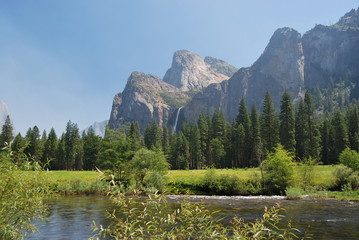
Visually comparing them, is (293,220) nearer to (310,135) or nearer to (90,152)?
(310,135)

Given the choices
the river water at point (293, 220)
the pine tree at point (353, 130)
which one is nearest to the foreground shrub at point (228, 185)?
the river water at point (293, 220)

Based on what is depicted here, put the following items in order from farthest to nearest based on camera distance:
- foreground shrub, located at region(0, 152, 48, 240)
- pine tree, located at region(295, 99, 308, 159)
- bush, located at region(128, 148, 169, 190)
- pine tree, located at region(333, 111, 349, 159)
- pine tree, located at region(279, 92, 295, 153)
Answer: pine tree, located at region(295, 99, 308, 159) < pine tree, located at region(333, 111, 349, 159) < pine tree, located at region(279, 92, 295, 153) < bush, located at region(128, 148, 169, 190) < foreground shrub, located at region(0, 152, 48, 240)

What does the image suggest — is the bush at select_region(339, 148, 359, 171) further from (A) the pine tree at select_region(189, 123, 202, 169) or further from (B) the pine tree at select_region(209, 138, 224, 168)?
(A) the pine tree at select_region(189, 123, 202, 169)

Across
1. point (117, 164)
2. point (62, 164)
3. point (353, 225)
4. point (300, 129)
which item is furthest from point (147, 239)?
point (62, 164)

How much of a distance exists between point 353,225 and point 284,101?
65.6m

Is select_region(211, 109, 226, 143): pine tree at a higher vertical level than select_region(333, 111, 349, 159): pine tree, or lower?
higher

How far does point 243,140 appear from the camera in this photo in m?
90.0

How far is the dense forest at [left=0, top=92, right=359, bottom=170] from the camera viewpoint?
78688 millimetres

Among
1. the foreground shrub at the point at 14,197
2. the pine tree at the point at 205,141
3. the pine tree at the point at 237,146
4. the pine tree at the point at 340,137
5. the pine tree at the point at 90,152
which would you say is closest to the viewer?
the foreground shrub at the point at 14,197

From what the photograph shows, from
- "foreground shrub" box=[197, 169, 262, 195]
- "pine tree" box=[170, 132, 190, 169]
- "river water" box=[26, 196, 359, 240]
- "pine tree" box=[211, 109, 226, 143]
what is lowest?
"river water" box=[26, 196, 359, 240]

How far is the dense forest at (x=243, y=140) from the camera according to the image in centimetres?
7869

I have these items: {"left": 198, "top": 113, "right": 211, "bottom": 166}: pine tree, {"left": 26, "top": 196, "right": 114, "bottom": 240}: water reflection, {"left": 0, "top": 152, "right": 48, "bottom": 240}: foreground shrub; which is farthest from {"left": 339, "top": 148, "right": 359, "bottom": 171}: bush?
{"left": 198, "top": 113, "right": 211, "bottom": 166}: pine tree

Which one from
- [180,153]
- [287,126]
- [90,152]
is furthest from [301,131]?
[90,152]

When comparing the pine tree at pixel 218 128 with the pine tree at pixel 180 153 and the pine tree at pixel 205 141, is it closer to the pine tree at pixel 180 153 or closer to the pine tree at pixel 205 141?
the pine tree at pixel 205 141
